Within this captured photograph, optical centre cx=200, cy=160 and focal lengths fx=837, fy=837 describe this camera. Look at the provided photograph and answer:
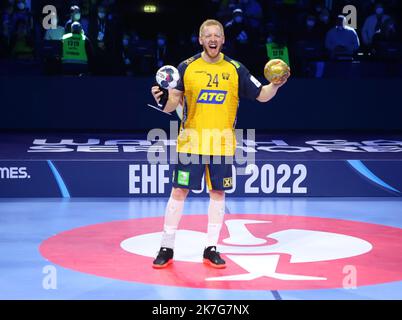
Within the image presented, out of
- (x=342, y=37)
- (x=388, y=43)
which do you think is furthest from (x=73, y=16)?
(x=388, y=43)

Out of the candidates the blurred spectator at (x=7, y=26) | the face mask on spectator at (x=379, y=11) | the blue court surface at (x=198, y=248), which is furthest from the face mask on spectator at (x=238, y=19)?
the blue court surface at (x=198, y=248)

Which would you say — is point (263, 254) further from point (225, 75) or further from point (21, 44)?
point (21, 44)

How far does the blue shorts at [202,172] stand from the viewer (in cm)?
686

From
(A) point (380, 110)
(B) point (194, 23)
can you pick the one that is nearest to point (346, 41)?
(A) point (380, 110)

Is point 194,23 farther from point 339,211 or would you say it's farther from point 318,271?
point 318,271

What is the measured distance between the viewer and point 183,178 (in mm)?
6875

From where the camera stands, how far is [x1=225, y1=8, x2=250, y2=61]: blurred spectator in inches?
529

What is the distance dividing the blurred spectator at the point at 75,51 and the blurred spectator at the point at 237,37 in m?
2.30

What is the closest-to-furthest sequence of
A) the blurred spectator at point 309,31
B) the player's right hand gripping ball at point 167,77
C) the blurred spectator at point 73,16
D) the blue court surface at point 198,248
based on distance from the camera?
the blue court surface at point 198,248, the player's right hand gripping ball at point 167,77, the blurred spectator at point 73,16, the blurred spectator at point 309,31

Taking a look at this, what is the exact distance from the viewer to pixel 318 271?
6719 millimetres

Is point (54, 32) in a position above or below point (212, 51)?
above

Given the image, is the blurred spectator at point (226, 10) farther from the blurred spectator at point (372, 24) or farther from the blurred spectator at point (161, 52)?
the blurred spectator at point (372, 24)

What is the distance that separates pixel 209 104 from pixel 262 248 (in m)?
1.51

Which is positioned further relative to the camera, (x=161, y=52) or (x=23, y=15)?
(x=23, y=15)
